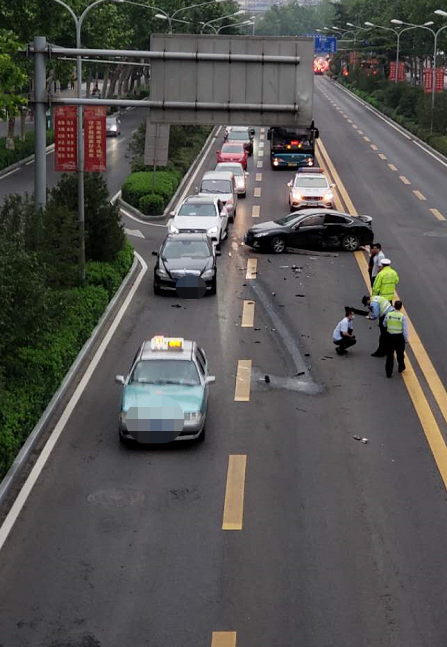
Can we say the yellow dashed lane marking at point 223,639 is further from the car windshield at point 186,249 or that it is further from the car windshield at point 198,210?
the car windshield at point 198,210

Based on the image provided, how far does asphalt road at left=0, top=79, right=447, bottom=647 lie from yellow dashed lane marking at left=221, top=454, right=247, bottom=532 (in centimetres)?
10

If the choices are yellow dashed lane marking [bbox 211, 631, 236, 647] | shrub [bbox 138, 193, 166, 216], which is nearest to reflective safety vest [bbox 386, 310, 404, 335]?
yellow dashed lane marking [bbox 211, 631, 236, 647]

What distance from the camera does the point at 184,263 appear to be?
3156cm

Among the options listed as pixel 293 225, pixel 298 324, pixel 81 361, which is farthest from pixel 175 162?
pixel 81 361

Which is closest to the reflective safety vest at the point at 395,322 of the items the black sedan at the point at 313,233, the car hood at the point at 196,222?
the black sedan at the point at 313,233

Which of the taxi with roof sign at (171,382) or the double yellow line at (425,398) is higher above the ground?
the taxi with roof sign at (171,382)

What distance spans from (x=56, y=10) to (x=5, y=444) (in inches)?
1226

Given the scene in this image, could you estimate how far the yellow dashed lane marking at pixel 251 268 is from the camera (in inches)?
1347

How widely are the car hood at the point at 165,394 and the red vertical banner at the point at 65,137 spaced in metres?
10.4

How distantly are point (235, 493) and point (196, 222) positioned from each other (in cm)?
2204

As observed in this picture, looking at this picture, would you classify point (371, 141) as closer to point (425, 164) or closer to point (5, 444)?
point (425, 164)

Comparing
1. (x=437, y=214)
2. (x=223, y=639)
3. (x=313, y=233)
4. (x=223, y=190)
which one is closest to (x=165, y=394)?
(x=223, y=639)

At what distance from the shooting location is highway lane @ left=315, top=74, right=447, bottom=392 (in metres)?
30.3

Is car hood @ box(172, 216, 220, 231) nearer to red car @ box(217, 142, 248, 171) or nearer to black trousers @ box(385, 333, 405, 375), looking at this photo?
black trousers @ box(385, 333, 405, 375)
